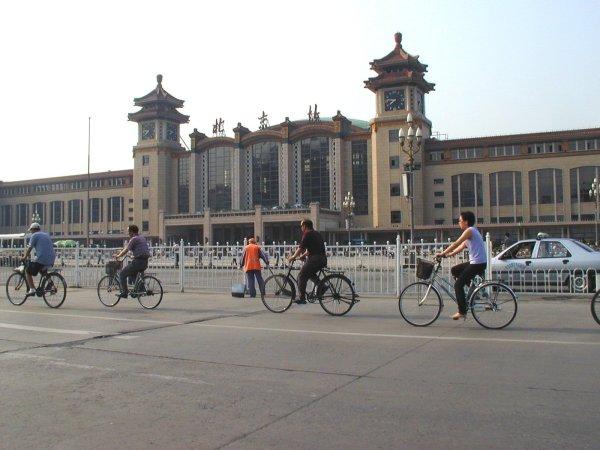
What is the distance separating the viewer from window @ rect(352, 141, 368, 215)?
7819 centimetres

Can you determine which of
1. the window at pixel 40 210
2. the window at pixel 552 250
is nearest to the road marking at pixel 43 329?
the window at pixel 552 250

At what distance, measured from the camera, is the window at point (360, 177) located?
7819 centimetres

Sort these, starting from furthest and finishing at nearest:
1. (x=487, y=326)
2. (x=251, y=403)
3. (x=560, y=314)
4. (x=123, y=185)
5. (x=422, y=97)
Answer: (x=123, y=185), (x=422, y=97), (x=560, y=314), (x=487, y=326), (x=251, y=403)

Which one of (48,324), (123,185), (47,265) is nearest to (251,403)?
(48,324)

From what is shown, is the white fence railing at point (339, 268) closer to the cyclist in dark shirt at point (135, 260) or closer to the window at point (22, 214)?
the cyclist in dark shirt at point (135, 260)

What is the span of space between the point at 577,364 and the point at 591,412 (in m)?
1.78

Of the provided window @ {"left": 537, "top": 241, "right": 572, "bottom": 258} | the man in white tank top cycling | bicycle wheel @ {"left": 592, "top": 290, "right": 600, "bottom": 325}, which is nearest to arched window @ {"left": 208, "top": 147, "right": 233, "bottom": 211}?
window @ {"left": 537, "top": 241, "right": 572, "bottom": 258}

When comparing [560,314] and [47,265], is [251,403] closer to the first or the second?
[560,314]

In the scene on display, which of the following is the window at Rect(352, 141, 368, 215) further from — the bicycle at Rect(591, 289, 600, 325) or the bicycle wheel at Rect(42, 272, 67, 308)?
the bicycle at Rect(591, 289, 600, 325)

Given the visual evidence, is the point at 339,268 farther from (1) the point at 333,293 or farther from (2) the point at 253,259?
(1) the point at 333,293

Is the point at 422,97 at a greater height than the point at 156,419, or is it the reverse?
the point at 422,97

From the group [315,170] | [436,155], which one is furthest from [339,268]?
[315,170]

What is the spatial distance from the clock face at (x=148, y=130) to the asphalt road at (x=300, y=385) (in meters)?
85.9

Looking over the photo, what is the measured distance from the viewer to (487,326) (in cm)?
830
